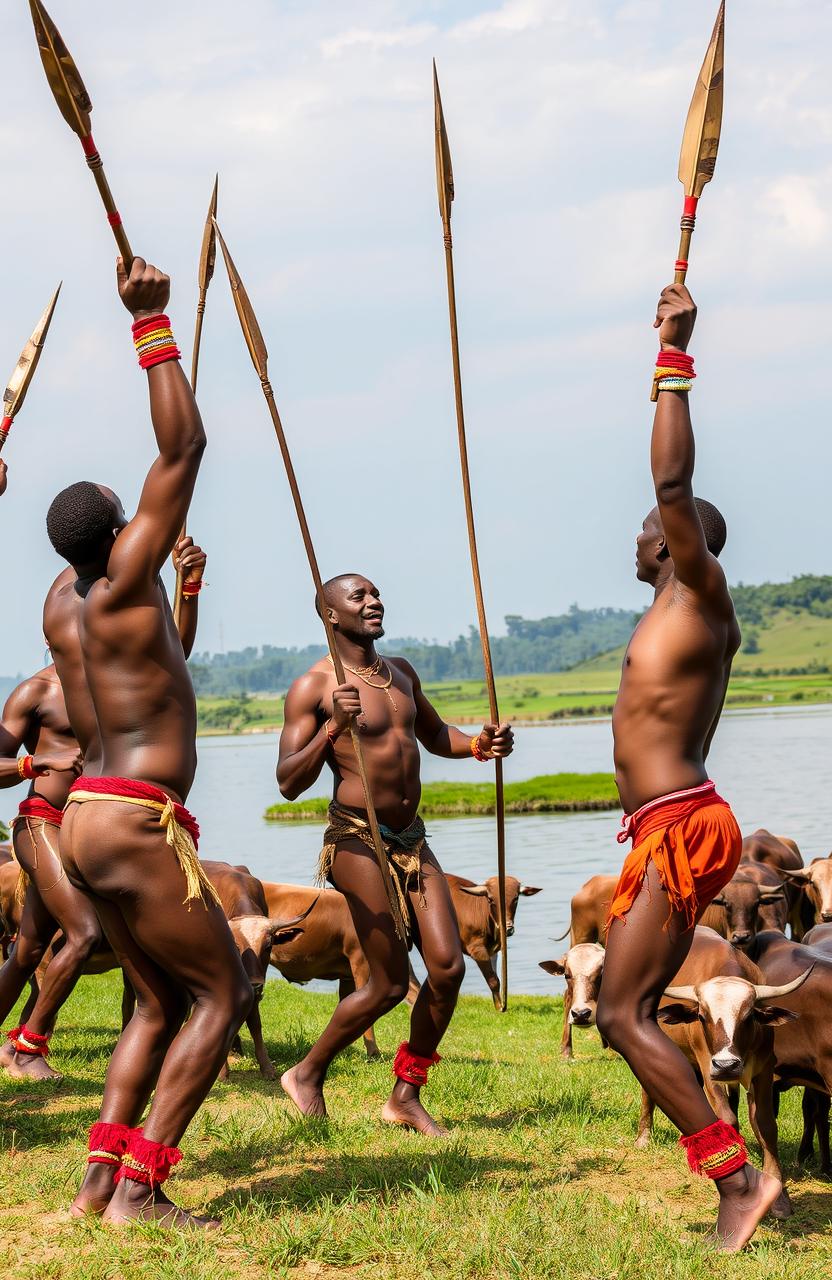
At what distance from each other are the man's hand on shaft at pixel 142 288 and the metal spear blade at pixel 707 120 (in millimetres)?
2176

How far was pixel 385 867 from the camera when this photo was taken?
723 centimetres

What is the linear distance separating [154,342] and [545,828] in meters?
33.0

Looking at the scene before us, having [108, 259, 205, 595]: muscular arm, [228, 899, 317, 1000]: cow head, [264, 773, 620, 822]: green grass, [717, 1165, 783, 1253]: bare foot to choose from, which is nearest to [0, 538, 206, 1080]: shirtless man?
[228, 899, 317, 1000]: cow head

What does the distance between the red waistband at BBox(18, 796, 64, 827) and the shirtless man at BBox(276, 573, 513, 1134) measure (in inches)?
66.7

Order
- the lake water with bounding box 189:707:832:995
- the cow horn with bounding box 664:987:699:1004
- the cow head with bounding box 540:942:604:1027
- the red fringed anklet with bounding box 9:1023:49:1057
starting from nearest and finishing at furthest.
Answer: the cow horn with bounding box 664:987:699:1004 → the red fringed anklet with bounding box 9:1023:49:1057 → the cow head with bounding box 540:942:604:1027 → the lake water with bounding box 189:707:832:995

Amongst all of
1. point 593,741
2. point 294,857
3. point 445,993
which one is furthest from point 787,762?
point 445,993

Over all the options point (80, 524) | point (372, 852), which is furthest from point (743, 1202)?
point (80, 524)

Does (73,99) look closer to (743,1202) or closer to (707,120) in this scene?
(707,120)

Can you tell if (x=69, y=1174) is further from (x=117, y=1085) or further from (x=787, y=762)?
(x=787, y=762)

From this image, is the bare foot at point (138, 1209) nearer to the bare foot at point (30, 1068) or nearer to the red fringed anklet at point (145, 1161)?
the red fringed anklet at point (145, 1161)

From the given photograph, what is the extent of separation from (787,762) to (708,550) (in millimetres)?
49735

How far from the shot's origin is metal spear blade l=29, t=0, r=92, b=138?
536cm

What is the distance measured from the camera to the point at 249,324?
7023 millimetres

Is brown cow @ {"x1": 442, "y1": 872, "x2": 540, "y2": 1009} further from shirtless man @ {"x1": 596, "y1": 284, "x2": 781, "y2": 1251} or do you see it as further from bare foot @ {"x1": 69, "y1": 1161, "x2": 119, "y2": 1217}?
bare foot @ {"x1": 69, "y1": 1161, "x2": 119, "y2": 1217}
